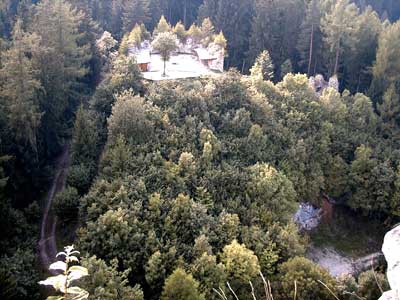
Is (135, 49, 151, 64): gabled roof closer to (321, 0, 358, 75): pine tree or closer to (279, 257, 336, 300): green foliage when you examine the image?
(321, 0, 358, 75): pine tree

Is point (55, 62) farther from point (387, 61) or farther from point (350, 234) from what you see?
point (387, 61)

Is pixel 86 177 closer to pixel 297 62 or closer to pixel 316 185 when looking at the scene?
pixel 316 185

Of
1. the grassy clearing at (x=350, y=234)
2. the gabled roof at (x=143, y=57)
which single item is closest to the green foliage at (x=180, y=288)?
the grassy clearing at (x=350, y=234)

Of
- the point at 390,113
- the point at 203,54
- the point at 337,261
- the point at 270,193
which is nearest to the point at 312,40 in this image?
the point at 390,113

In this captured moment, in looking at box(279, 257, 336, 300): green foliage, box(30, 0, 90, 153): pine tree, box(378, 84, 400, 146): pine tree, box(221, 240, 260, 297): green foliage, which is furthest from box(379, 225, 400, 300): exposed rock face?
box(378, 84, 400, 146): pine tree

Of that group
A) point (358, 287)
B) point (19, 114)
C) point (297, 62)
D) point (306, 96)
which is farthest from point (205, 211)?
point (297, 62)
